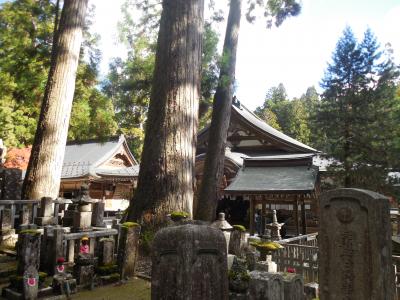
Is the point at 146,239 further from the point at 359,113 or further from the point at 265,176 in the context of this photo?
the point at 359,113

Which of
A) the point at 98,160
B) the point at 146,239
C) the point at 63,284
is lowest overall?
the point at 63,284

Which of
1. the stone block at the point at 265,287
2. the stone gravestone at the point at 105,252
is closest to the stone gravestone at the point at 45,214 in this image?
the stone gravestone at the point at 105,252

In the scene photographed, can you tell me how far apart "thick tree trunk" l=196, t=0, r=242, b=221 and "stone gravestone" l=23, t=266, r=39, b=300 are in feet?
16.0

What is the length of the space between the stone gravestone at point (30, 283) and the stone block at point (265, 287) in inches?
108

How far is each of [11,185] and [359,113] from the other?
1727 cm

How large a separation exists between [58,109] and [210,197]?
4.59 meters

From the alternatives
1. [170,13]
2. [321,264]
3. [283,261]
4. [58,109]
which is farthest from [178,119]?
[283,261]

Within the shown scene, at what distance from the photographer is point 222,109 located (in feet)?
30.8

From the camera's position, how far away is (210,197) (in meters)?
8.82

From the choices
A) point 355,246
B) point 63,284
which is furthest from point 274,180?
point 63,284

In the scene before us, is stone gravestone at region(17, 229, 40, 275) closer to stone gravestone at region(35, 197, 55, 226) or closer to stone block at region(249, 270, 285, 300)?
stone gravestone at region(35, 197, 55, 226)

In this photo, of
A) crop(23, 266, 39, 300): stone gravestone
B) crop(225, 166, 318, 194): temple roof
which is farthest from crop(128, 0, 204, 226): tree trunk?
crop(225, 166, 318, 194): temple roof

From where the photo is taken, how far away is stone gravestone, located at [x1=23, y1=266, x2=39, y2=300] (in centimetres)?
409

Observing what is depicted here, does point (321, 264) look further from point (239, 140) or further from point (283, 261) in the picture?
point (239, 140)
